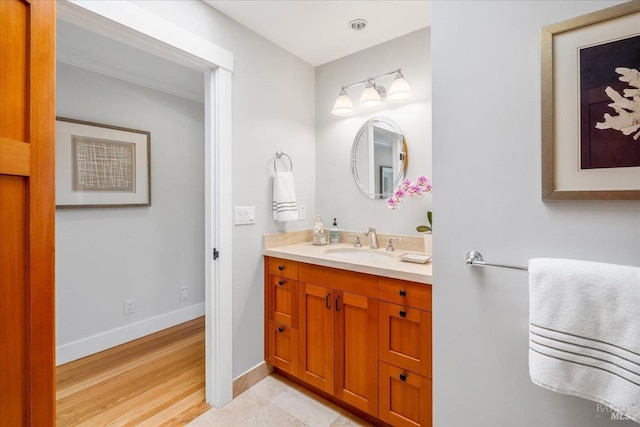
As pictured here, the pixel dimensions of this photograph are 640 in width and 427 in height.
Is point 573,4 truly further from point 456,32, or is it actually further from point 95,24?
point 95,24

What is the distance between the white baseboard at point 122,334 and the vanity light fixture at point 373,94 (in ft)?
7.98

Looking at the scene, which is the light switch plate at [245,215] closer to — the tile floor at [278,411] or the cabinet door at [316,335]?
the cabinet door at [316,335]

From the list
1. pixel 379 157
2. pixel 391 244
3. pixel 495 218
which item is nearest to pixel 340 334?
pixel 391 244

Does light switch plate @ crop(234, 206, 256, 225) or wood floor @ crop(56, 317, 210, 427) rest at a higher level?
light switch plate @ crop(234, 206, 256, 225)

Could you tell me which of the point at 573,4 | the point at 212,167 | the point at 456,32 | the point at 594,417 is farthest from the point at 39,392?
the point at 573,4

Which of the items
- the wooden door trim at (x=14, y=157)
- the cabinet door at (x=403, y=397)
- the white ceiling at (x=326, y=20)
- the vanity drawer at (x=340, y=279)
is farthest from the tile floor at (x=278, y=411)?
the white ceiling at (x=326, y=20)

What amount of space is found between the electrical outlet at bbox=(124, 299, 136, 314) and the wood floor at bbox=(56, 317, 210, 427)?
272 millimetres

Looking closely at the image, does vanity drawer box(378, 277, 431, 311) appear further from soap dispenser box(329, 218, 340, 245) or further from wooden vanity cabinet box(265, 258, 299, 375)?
soap dispenser box(329, 218, 340, 245)

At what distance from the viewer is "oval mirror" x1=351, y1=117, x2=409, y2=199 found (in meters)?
2.12

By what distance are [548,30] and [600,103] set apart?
28cm

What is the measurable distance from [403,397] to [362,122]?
1.81 metres

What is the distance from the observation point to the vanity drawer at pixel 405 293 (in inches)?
→ 53.9

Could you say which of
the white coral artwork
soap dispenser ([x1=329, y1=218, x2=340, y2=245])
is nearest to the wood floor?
soap dispenser ([x1=329, y1=218, x2=340, y2=245])

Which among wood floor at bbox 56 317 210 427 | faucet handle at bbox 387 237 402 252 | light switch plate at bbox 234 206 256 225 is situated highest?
light switch plate at bbox 234 206 256 225
